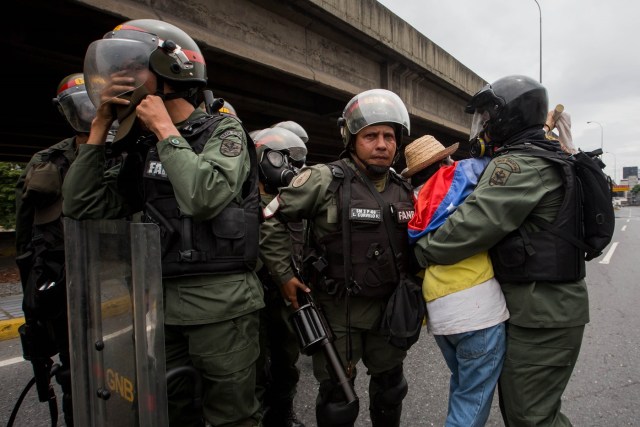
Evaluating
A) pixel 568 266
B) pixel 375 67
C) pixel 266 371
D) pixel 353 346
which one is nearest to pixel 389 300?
pixel 353 346

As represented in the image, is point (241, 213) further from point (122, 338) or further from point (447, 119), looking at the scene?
point (447, 119)

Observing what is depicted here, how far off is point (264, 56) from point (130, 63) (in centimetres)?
411

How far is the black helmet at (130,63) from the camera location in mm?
1387

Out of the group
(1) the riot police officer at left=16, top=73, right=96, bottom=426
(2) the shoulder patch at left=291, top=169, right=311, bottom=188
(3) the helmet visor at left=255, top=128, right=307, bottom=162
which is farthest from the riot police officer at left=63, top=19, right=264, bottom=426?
(3) the helmet visor at left=255, top=128, right=307, bottom=162

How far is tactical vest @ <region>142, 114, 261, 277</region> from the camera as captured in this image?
4.60 feet

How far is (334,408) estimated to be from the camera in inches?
72.2

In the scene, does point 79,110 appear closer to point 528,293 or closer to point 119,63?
point 119,63

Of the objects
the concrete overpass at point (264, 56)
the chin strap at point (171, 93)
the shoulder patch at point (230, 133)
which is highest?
the concrete overpass at point (264, 56)

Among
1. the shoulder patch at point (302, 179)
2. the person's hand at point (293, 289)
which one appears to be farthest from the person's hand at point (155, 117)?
the person's hand at point (293, 289)

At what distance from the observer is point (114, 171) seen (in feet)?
5.71

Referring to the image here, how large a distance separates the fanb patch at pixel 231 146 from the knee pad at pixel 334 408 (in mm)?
1153

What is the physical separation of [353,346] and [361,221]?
625 mm

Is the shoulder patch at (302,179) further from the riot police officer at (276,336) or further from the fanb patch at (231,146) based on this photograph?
the fanb patch at (231,146)

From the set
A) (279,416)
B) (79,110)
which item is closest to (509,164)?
(279,416)
